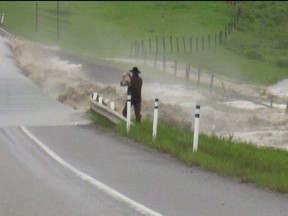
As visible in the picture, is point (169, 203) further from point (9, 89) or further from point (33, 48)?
point (33, 48)

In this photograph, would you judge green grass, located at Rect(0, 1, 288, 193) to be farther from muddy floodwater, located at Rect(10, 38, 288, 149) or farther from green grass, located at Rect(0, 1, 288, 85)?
muddy floodwater, located at Rect(10, 38, 288, 149)

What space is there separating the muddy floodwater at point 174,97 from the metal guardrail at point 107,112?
4.07ft

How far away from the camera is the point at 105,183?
14.2m

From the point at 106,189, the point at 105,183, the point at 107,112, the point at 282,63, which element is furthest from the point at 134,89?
the point at 282,63

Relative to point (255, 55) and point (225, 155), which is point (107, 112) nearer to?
point (225, 155)

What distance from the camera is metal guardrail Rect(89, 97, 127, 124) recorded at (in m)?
24.5

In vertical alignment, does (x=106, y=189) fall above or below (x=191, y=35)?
above

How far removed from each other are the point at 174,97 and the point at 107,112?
1682cm

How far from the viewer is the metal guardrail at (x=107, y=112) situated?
2450cm

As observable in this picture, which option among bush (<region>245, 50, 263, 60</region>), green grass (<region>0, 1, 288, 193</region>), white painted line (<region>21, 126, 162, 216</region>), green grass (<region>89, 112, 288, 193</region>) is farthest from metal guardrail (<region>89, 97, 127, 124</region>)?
bush (<region>245, 50, 263, 60</region>)

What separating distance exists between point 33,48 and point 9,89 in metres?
17.9

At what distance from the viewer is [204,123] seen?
111 feet

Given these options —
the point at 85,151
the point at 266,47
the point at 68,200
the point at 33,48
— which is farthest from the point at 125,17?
the point at 68,200

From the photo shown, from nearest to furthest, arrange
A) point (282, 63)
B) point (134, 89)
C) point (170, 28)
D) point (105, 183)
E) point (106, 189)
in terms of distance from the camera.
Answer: point (106, 189) < point (105, 183) < point (134, 89) < point (282, 63) < point (170, 28)
